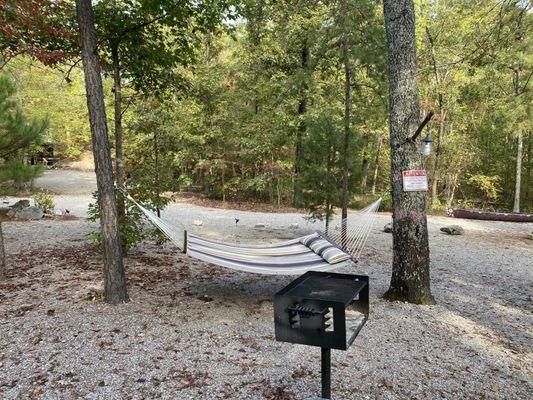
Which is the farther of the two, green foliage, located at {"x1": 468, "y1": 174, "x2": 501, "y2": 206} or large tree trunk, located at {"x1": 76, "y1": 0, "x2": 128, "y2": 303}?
green foliage, located at {"x1": 468, "y1": 174, "x2": 501, "y2": 206}

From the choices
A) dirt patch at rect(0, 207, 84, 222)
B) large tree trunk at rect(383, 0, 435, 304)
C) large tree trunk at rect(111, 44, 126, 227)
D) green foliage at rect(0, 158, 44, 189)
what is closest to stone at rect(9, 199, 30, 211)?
dirt patch at rect(0, 207, 84, 222)

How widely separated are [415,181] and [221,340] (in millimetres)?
1948

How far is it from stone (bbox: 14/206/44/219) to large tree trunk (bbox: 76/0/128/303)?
5853mm

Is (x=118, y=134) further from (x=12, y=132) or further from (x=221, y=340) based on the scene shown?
(x=12, y=132)

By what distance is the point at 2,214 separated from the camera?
7.88 m

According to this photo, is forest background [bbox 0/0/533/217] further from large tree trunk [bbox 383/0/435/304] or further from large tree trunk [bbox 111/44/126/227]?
large tree trunk [bbox 383/0/435/304]

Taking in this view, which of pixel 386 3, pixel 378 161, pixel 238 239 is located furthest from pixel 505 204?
pixel 386 3

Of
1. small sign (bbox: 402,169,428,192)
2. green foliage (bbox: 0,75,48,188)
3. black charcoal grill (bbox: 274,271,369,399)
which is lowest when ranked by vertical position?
black charcoal grill (bbox: 274,271,369,399)

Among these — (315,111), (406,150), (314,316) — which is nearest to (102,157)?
(314,316)

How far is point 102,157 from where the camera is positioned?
2885mm

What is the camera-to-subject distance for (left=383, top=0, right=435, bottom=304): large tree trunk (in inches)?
125

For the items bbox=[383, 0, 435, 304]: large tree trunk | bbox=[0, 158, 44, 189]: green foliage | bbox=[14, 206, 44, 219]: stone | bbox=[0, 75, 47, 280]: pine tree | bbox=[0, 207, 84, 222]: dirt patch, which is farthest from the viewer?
bbox=[14, 206, 44, 219]: stone

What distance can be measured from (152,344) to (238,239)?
163 inches

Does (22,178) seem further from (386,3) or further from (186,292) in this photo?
(386,3)
